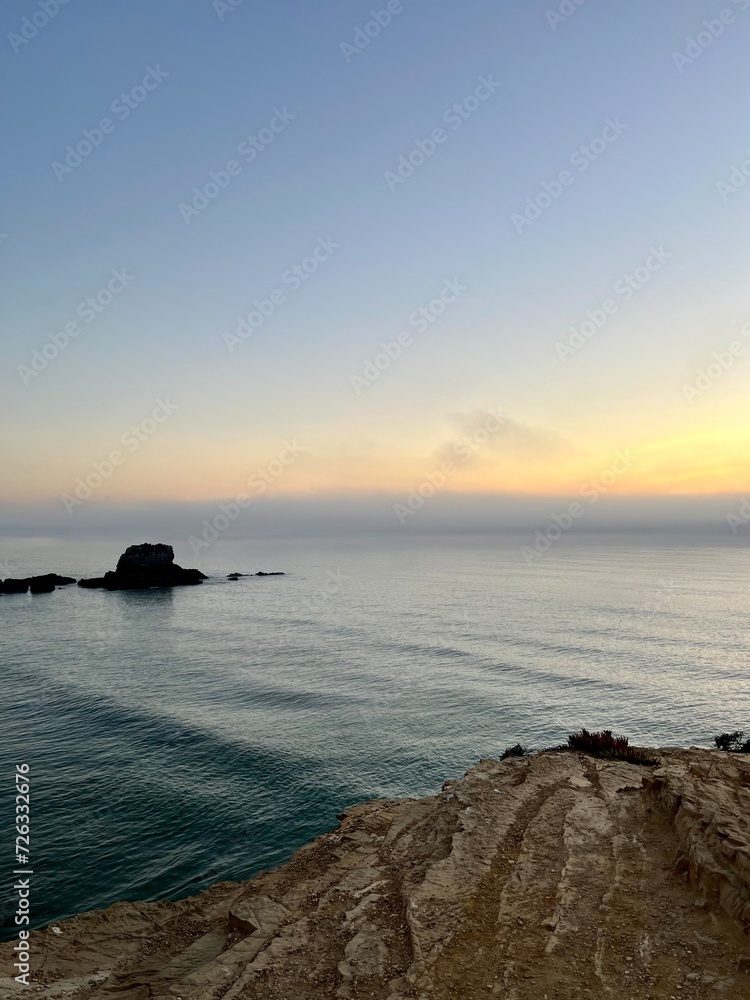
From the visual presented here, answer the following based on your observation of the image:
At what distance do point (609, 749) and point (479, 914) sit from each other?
13.6m

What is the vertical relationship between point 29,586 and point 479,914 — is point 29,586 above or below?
above

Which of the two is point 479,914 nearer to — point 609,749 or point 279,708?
point 609,749

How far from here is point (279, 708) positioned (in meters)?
34.1

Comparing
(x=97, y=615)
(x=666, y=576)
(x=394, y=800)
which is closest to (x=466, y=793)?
(x=394, y=800)

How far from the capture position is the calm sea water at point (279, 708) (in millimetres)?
19453

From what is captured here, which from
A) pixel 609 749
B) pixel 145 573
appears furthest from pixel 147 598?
pixel 609 749

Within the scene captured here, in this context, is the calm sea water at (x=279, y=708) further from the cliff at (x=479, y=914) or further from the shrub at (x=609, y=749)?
the shrub at (x=609, y=749)

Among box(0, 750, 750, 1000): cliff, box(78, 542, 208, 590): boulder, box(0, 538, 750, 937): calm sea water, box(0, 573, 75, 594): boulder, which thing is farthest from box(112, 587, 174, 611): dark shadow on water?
box(0, 750, 750, 1000): cliff

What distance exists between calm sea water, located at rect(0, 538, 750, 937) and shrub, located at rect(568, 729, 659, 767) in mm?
5526

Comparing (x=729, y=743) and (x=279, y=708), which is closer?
(x=729, y=743)

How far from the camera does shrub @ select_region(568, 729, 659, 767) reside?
2062 cm

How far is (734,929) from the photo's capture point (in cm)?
938

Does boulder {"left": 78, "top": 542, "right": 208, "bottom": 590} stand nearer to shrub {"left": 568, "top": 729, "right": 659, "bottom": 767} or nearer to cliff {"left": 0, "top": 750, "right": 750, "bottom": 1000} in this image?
shrub {"left": 568, "top": 729, "right": 659, "bottom": 767}

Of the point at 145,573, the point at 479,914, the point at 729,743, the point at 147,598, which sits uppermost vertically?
the point at 145,573
